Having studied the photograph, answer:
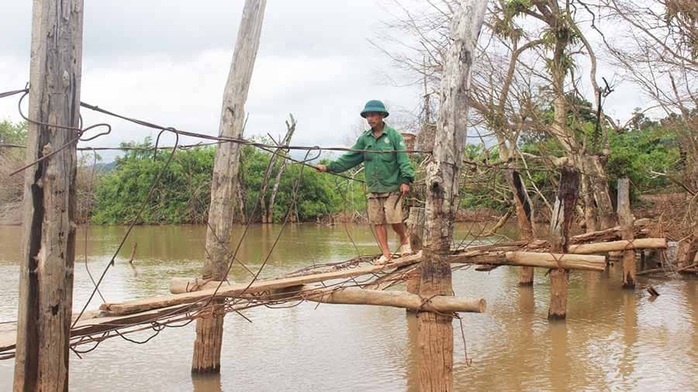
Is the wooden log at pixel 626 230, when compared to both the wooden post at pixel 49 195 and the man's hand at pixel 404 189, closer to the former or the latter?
the man's hand at pixel 404 189

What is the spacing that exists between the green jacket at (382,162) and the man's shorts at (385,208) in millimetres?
77

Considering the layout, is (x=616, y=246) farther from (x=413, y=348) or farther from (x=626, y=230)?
(x=413, y=348)

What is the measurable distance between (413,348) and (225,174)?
2.54m

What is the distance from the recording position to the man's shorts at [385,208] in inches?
251

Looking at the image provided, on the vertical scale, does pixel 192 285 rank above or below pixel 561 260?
below

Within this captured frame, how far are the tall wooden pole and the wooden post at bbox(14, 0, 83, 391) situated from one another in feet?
7.17

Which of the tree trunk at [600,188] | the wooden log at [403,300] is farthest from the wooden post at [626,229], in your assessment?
the wooden log at [403,300]

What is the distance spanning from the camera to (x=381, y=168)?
20.7 ft

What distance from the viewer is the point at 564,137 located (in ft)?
43.8

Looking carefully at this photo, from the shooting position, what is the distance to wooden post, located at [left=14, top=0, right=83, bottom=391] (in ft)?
11.0

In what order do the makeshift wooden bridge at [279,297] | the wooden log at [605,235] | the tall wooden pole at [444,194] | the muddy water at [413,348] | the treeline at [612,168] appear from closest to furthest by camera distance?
the makeshift wooden bridge at [279,297]
the tall wooden pole at [444,194]
the muddy water at [413,348]
the wooden log at [605,235]
the treeline at [612,168]

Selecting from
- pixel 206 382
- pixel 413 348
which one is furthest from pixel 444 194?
pixel 413 348

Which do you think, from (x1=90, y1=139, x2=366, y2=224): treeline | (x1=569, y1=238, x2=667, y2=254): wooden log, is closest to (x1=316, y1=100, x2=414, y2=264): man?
(x1=569, y1=238, x2=667, y2=254): wooden log

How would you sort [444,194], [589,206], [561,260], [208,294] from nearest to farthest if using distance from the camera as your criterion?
1. [444,194]
2. [208,294]
3. [561,260]
4. [589,206]
